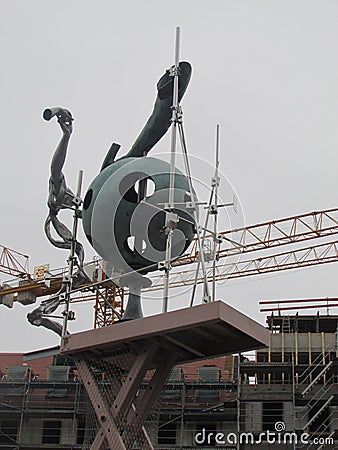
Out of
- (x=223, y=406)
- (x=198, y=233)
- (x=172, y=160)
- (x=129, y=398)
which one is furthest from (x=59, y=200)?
(x=223, y=406)

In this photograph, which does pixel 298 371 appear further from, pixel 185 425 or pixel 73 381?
pixel 73 381

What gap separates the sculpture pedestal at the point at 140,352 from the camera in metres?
11.1

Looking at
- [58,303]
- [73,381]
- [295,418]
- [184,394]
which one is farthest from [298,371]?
[58,303]

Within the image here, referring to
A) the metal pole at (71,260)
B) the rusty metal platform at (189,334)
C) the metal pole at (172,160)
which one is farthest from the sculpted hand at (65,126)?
the rusty metal platform at (189,334)

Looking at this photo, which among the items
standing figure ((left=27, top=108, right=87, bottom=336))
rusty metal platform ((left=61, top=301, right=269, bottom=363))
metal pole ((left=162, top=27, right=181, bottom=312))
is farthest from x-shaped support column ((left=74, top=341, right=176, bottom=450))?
standing figure ((left=27, top=108, right=87, bottom=336))

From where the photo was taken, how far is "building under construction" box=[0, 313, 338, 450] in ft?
112

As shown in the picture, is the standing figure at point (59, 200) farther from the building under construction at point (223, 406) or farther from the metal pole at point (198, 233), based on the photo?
the building under construction at point (223, 406)

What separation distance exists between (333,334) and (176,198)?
27.3 m

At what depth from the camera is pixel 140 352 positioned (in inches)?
461

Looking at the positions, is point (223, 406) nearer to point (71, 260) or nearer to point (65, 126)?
point (71, 260)

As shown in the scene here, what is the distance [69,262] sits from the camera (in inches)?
537

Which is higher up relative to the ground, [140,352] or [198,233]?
[198,233]

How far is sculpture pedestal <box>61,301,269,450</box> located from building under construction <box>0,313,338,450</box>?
21877 millimetres

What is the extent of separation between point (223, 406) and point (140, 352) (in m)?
24.5
